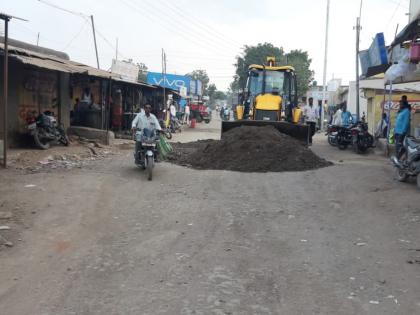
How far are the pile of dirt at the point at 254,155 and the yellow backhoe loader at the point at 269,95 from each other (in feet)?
9.70

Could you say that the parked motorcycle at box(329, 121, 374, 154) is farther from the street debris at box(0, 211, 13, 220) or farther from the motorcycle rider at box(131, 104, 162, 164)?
the street debris at box(0, 211, 13, 220)

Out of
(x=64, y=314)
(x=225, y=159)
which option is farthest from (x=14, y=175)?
(x=64, y=314)

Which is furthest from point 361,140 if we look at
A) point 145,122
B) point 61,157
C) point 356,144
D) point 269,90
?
point 61,157

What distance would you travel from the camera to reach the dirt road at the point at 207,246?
4.61 meters

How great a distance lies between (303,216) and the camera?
7945 mm

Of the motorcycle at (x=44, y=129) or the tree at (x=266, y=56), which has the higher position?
the tree at (x=266, y=56)

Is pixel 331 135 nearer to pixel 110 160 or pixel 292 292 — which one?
pixel 110 160

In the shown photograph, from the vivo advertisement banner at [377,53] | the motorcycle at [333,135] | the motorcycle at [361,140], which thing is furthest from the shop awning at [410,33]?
the motorcycle at [333,135]

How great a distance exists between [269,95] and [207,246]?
38.6 ft

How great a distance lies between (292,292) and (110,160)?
9.78 metres

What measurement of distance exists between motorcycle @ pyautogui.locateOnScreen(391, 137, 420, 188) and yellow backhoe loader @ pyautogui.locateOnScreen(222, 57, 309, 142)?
6320 millimetres

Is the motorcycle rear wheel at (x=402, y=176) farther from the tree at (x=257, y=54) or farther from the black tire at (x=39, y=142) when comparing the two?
the tree at (x=257, y=54)

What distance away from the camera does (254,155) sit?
12.9 metres

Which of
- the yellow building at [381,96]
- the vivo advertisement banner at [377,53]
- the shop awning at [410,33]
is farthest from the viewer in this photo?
the yellow building at [381,96]
